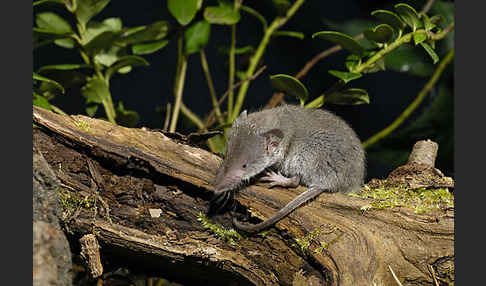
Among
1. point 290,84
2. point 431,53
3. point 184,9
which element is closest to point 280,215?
point 290,84

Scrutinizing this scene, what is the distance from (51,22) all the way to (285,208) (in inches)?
73.7

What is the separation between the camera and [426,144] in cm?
270

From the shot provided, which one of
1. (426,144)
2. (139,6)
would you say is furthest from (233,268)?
(139,6)

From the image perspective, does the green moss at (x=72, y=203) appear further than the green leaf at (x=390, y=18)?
No

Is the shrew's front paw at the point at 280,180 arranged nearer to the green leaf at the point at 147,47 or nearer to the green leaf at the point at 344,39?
the green leaf at the point at 344,39

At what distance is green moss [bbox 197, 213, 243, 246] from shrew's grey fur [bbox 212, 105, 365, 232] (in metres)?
0.07

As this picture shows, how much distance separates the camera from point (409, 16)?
250 centimetres

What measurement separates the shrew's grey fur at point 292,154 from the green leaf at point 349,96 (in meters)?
0.18

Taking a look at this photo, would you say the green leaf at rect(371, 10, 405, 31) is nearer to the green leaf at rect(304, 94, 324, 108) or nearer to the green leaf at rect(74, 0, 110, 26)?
the green leaf at rect(304, 94, 324, 108)

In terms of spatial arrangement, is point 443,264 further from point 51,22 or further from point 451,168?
point 51,22

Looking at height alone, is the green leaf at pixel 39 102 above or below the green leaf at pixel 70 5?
below

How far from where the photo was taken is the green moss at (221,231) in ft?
7.28

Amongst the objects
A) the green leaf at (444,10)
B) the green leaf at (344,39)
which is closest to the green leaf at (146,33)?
the green leaf at (344,39)

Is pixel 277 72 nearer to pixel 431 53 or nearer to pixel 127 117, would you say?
pixel 127 117
